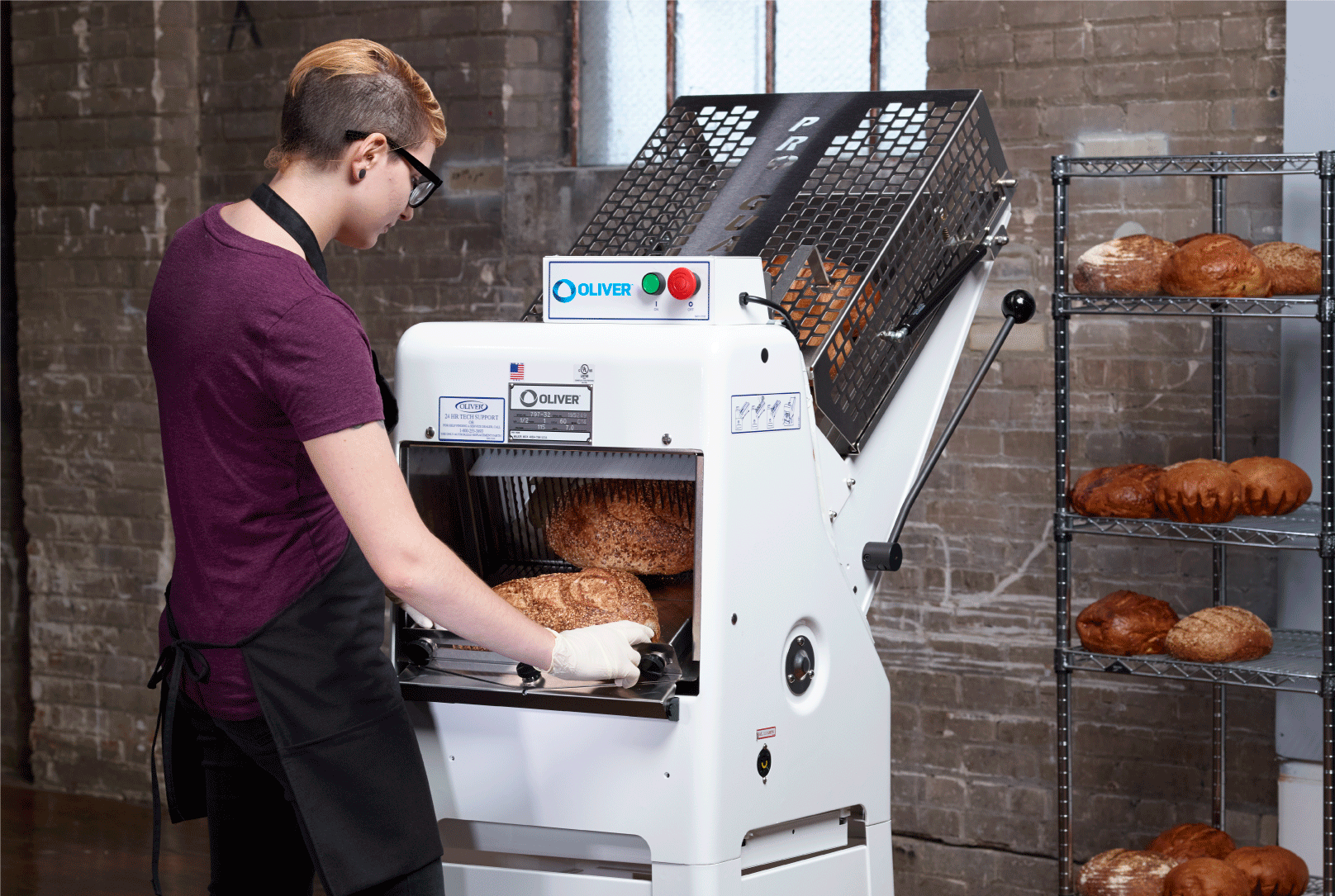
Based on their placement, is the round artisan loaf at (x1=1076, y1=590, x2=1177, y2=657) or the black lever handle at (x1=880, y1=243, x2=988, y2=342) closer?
the black lever handle at (x1=880, y1=243, x2=988, y2=342)

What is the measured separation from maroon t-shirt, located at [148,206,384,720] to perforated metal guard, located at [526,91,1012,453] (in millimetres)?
517

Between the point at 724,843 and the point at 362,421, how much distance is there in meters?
0.60

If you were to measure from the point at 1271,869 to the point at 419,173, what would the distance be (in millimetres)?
1938

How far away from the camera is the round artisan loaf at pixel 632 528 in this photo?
1.73 metres

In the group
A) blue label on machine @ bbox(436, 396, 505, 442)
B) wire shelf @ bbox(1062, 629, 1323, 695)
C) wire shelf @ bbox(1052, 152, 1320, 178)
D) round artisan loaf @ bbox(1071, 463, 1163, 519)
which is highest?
wire shelf @ bbox(1052, 152, 1320, 178)

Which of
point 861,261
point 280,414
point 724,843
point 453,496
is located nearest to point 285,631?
point 280,414

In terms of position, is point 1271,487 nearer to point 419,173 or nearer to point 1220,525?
point 1220,525

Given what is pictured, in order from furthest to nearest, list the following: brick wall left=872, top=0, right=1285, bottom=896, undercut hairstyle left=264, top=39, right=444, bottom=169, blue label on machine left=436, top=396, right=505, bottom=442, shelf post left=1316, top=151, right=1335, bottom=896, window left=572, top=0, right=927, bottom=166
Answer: window left=572, top=0, right=927, bottom=166
brick wall left=872, top=0, right=1285, bottom=896
shelf post left=1316, top=151, right=1335, bottom=896
blue label on machine left=436, top=396, right=505, bottom=442
undercut hairstyle left=264, top=39, right=444, bottom=169

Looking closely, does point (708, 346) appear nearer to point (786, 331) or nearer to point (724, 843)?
point (786, 331)

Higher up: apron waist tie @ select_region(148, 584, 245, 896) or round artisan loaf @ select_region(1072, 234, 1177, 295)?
round artisan loaf @ select_region(1072, 234, 1177, 295)

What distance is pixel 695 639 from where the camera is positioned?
148 centimetres

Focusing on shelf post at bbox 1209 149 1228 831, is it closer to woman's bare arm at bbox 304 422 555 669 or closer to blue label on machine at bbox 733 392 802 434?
blue label on machine at bbox 733 392 802 434

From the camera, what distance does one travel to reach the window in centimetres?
327

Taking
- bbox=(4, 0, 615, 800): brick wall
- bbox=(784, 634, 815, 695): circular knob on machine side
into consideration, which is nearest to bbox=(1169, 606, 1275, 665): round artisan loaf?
bbox=(784, 634, 815, 695): circular knob on machine side
